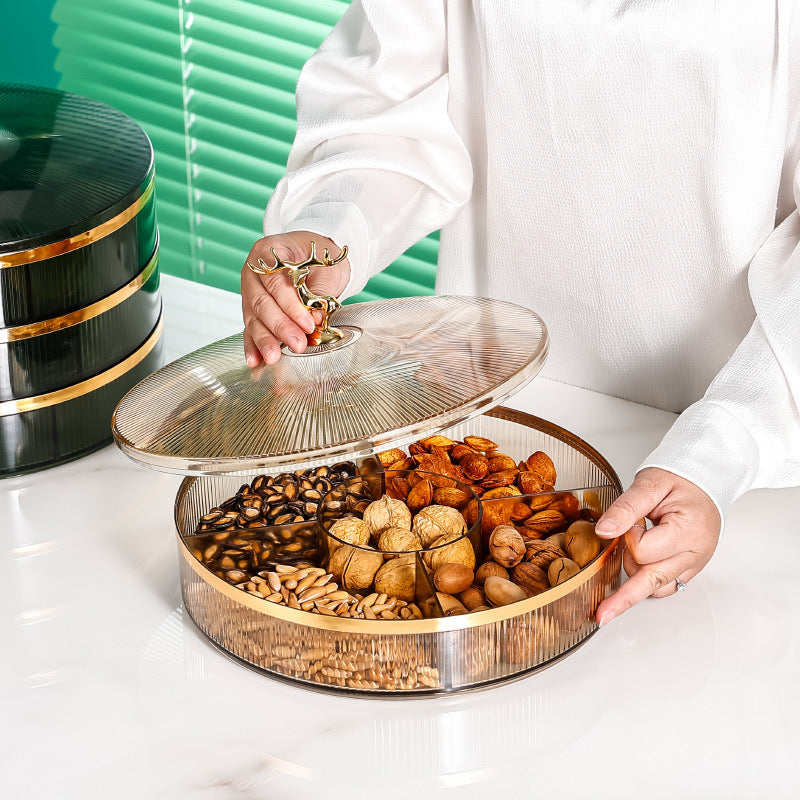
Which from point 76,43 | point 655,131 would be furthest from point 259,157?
point 655,131

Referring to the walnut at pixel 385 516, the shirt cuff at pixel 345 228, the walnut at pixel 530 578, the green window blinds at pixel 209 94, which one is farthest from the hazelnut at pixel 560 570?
the green window blinds at pixel 209 94

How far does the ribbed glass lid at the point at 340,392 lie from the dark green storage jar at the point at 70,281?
0.19 metres

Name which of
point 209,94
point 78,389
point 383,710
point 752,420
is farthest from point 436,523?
point 209,94

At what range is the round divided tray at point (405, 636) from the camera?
659 millimetres

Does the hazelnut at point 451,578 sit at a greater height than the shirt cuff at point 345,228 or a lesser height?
lesser

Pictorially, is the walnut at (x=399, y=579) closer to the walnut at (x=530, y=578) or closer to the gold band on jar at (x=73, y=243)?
the walnut at (x=530, y=578)

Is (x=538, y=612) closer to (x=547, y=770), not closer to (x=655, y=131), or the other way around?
(x=547, y=770)

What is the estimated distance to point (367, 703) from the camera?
→ 70 cm

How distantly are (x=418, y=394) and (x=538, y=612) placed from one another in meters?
0.16

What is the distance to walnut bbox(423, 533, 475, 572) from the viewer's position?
2.33 ft

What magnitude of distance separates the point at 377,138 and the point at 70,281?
1.19 feet

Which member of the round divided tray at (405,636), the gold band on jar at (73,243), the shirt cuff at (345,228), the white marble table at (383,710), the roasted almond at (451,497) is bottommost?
the white marble table at (383,710)

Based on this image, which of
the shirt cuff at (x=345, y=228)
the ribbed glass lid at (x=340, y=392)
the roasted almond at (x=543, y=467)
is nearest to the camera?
the ribbed glass lid at (x=340, y=392)

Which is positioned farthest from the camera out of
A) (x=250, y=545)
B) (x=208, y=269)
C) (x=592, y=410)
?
(x=208, y=269)
